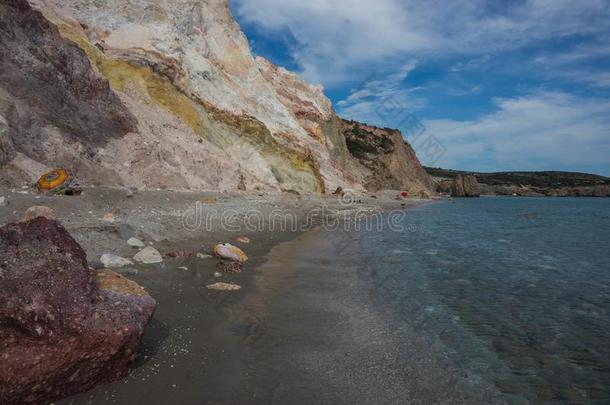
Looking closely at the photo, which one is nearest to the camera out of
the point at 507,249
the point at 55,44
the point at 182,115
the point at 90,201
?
the point at 90,201

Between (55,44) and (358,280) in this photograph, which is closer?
(358,280)

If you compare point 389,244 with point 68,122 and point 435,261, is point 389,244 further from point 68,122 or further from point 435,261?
point 68,122

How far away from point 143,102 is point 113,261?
61.3ft

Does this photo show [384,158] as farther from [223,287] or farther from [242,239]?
[223,287]

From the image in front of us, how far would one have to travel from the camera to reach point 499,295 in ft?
27.5

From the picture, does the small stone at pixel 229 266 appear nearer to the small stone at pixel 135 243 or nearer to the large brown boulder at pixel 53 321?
the small stone at pixel 135 243

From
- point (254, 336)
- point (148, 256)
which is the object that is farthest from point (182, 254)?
point (254, 336)

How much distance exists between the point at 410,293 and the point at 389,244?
7.05 m

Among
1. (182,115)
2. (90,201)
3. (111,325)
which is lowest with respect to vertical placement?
(111,325)

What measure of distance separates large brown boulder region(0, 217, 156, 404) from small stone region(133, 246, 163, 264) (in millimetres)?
4381

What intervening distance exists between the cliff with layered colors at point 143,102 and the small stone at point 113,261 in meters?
6.14

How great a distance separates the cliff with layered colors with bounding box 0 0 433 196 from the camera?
1459cm

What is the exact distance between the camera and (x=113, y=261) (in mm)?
7703

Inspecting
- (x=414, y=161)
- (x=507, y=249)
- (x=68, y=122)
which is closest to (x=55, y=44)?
(x=68, y=122)
